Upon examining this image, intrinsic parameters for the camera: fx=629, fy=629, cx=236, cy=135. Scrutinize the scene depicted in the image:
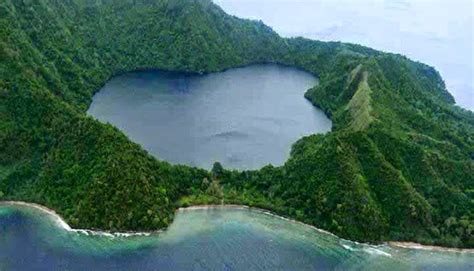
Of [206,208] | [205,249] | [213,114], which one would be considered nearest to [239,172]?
[206,208]

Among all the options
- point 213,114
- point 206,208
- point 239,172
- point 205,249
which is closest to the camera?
point 205,249

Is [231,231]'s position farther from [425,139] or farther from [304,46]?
[304,46]

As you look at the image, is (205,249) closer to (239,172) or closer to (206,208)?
(206,208)

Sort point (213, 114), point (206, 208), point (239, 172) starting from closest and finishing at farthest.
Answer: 1. point (206, 208)
2. point (239, 172)
3. point (213, 114)

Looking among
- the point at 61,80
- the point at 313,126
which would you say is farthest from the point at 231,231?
the point at 61,80

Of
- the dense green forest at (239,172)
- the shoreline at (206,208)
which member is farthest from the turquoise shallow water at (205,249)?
the dense green forest at (239,172)
